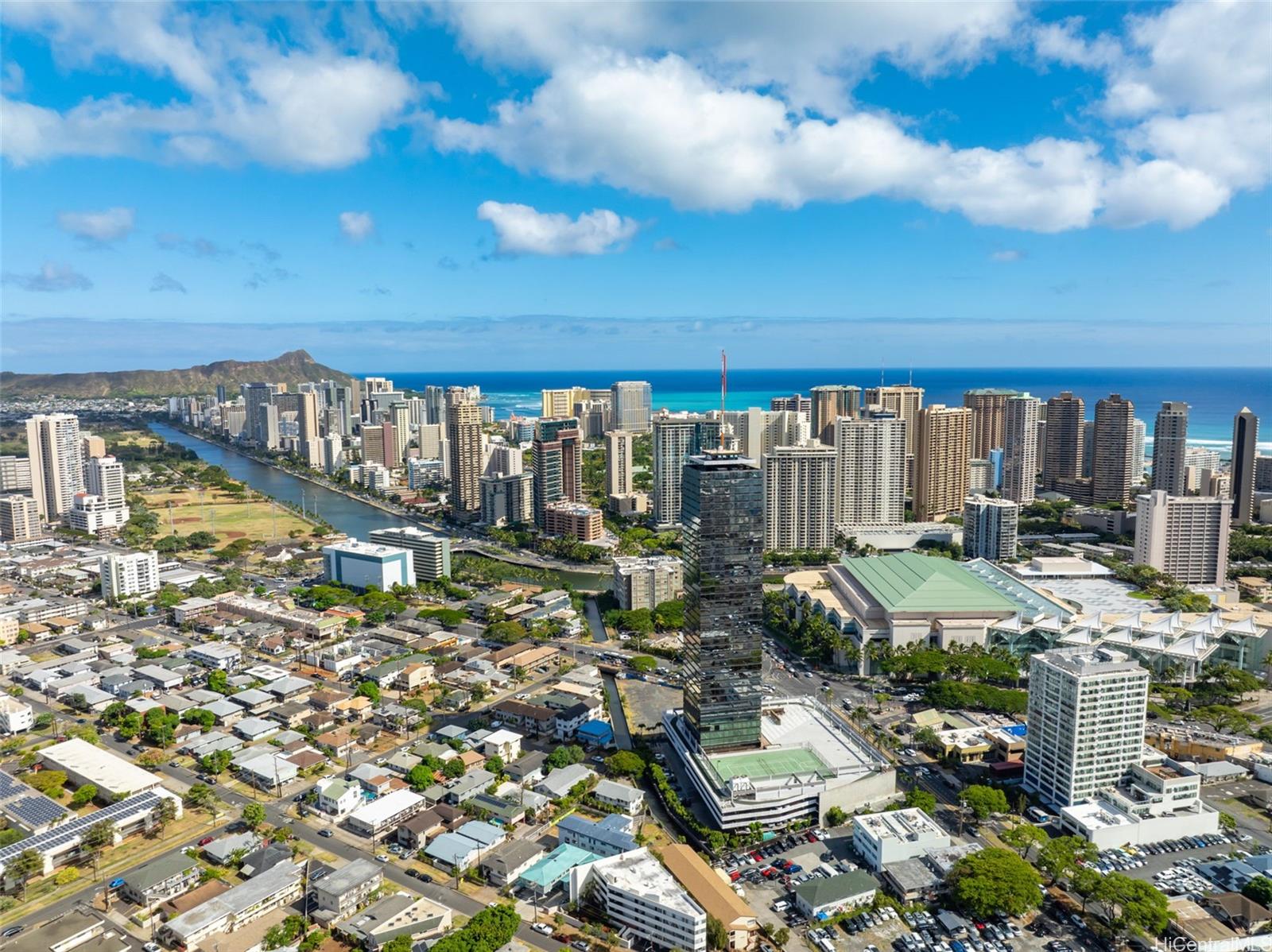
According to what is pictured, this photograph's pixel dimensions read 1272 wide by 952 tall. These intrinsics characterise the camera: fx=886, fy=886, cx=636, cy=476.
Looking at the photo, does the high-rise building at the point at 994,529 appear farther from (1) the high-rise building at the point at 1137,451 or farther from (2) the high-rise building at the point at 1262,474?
(2) the high-rise building at the point at 1262,474

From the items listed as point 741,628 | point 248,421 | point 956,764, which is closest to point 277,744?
point 741,628

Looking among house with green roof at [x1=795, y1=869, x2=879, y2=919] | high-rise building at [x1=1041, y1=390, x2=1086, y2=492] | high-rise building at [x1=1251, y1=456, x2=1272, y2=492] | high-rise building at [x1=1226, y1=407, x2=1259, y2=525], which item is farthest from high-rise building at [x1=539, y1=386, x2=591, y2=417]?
house with green roof at [x1=795, y1=869, x2=879, y2=919]

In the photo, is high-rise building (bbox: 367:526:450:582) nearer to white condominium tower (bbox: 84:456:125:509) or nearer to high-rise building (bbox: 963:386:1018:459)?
white condominium tower (bbox: 84:456:125:509)

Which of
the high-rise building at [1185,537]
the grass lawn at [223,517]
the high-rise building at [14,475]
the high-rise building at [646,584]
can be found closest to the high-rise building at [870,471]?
the high-rise building at [1185,537]

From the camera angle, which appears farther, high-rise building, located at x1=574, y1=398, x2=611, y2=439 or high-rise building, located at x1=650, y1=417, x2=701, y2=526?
high-rise building, located at x1=574, y1=398, x2=611, y2=439

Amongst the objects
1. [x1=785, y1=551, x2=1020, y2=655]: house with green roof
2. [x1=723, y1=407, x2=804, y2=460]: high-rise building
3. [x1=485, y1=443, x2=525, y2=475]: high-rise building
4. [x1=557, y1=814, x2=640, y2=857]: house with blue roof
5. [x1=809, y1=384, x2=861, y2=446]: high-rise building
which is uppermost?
[x1=809, y1=384, x2=861, y2=446]: high-rise building

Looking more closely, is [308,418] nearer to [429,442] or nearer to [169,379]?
[429,442]

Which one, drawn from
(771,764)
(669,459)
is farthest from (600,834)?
(669,459)

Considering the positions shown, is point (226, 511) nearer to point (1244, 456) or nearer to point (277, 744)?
point (277, 744)
